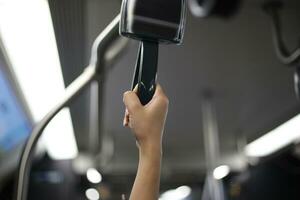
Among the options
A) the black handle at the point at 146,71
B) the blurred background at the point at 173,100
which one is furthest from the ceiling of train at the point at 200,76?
the black handle at the point at 146,71

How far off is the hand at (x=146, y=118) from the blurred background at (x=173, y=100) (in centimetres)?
16

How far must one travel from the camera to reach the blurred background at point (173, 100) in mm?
1460

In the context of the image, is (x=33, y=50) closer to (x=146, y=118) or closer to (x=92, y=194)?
(x=92, y=194)

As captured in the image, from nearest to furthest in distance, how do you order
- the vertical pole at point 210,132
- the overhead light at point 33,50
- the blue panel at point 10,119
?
the overhead light at point 33,50 < the blue panel at point 10,119 < the vertical pole at point 210,132

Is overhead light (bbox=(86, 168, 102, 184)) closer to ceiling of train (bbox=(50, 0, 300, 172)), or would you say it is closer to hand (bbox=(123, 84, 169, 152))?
ceiling of train (bbox=(50, 0, 300, 172))

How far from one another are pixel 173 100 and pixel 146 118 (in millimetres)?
2203

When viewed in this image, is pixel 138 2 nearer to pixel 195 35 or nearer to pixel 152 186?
pixel 152 186

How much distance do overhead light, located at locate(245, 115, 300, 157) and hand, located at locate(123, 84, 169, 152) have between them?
2710 millimetres

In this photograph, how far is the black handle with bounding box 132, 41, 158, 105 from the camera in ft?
1.55

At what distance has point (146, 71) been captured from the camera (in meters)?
0.48

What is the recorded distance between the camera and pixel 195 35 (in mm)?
2244

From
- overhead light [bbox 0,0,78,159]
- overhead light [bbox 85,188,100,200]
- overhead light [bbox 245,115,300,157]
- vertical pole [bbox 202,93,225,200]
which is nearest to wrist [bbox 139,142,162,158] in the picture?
overhead light [bbox 0,0,78,159]

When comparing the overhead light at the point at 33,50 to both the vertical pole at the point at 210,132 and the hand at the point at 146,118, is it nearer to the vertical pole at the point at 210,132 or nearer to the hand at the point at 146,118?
the hand at the point at 146,118

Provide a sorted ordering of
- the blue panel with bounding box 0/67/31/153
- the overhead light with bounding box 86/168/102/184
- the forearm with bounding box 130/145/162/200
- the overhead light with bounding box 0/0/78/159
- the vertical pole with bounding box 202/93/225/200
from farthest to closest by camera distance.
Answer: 1. the vertical pole with bounding box 202/93/225/200
2. the blue panel with bounding box 0/67/31/153
3. the overhead light with bounding box 86/168/102/184
4. the overhead light with bounding box 0/0/78/159
5. the forearm with bounding box 130/145/162/200
